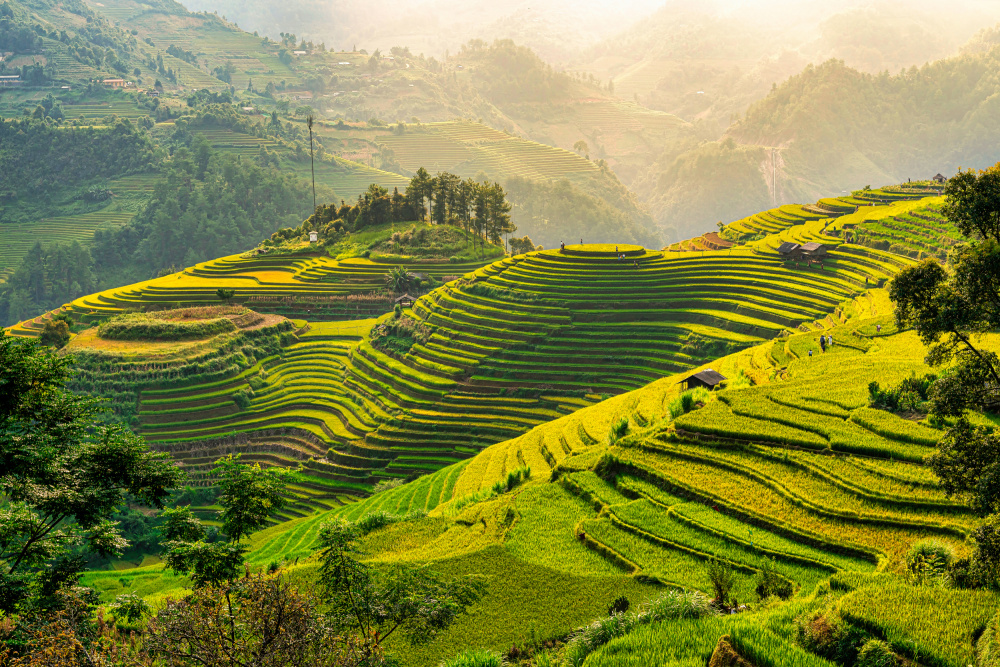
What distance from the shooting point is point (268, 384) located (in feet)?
178

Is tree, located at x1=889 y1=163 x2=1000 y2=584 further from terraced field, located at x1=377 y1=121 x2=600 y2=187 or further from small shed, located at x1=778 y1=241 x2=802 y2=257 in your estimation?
terraced field, located at x1=377 y1=121 x2=600 y2=187

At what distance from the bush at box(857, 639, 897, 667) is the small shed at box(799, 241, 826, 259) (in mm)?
45468

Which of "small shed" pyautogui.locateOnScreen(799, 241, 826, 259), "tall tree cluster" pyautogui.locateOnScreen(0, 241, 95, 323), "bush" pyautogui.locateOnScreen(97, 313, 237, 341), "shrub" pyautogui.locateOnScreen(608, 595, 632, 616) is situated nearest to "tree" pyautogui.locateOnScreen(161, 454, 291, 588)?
"shrub" pyautogui.locateOnScreen(608, 595, 632, 616)

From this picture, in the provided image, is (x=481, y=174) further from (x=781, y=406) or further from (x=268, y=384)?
(x=781, y=406)

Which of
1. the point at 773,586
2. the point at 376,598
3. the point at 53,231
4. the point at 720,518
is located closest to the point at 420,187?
the point at 720,518

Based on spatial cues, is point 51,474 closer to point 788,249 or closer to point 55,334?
point 788,249

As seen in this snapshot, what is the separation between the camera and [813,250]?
51.3 metres

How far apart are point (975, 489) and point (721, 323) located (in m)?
36.6

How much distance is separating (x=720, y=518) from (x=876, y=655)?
23.2ft

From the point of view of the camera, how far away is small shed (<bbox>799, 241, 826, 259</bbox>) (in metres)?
51.2

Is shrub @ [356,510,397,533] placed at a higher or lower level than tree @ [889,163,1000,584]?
lower

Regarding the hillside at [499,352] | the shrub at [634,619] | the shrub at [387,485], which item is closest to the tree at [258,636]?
the shrub at [634,619]

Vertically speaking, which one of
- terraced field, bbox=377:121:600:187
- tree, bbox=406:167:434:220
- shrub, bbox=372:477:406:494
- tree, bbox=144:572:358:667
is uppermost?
terraced field, bbox=377:121:600:187

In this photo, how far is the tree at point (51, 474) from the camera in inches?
510
